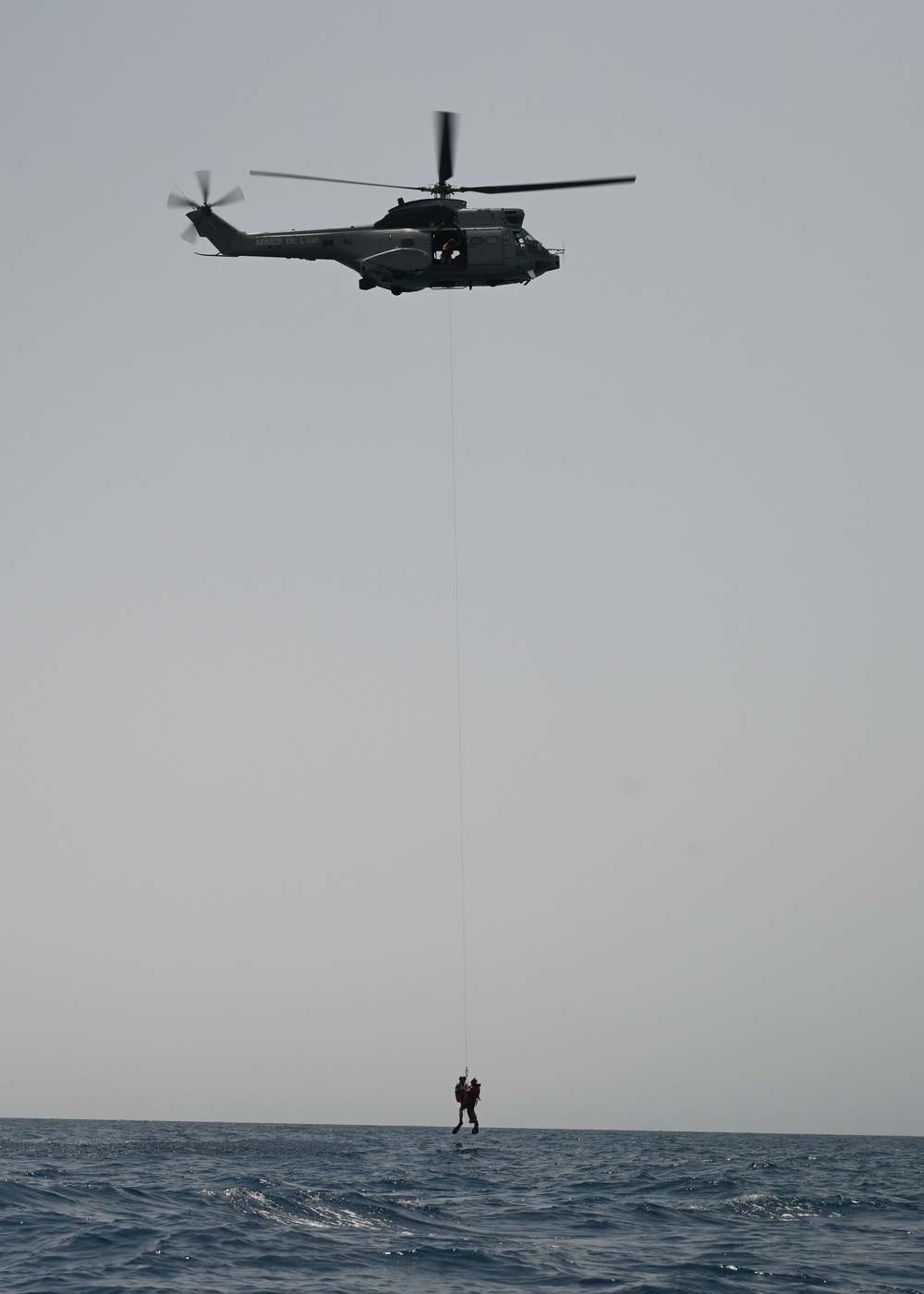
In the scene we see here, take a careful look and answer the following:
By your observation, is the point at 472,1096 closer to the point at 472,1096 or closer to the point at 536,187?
the point at 472,1096

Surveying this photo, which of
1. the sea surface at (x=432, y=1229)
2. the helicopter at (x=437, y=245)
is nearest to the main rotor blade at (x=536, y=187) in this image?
the helicopter at (x=437, y=245)

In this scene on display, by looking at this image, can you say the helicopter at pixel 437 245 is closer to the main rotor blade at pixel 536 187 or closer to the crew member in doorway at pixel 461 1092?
the main rotor blade at pixel 536 187

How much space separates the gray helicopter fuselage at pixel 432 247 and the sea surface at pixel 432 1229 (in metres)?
22.8

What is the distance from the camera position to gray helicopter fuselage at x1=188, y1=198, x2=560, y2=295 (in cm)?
3066

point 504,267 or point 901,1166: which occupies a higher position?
point 504,267

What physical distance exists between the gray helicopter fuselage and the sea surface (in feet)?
74.7

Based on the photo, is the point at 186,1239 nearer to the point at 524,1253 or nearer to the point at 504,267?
the point at 524,1253

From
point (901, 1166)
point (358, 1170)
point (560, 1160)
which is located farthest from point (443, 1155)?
point (901, 1166)

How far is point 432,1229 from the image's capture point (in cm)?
2414

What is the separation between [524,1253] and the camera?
867 inches

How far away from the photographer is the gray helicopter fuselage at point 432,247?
30.7 m

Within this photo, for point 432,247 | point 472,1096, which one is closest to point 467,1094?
point 472,1096

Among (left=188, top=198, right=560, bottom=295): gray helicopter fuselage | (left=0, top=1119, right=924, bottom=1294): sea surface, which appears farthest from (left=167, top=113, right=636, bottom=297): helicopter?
(left=0, top=1119, right=924, bottom=1294): sea surface

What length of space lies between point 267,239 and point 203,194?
2.92 m
